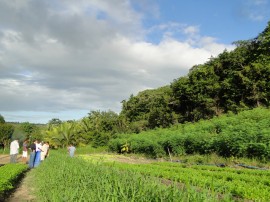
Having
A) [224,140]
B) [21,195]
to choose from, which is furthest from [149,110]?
[21,195]

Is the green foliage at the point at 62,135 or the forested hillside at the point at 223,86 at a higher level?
the forested hillside at the point at 223,86

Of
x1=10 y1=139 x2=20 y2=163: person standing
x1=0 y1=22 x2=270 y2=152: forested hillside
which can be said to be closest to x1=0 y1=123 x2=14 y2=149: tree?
x1=0 y1=22 x2=270 y2=152: forested hillside

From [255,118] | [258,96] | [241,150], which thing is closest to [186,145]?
[255,118]

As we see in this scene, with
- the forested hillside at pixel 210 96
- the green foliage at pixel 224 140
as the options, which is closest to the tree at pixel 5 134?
the forested hillside at pixel 210 96

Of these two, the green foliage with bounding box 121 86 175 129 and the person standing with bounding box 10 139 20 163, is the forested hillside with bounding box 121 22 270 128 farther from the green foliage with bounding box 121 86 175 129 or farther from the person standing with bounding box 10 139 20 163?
the person standing with bounding box 10 139 20 163

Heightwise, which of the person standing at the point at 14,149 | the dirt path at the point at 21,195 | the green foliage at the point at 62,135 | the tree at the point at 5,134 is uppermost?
the tree at the point at 5,134

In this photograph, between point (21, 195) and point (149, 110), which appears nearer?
point (21, 195)

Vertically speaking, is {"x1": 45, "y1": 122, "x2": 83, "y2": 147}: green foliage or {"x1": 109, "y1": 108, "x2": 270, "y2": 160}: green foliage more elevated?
{"x1": 45, "y1": 122, "x2": 83, "y2": 147}: green foliage

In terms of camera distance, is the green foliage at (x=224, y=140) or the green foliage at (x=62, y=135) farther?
the green foliage at (x=62, y=135)

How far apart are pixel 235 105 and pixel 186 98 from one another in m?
9.49

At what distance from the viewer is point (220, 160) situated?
2073 centimetres

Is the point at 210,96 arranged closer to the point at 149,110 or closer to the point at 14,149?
the point at 14,149

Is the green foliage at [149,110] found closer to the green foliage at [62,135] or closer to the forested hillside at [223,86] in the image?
the forested hillside at [223,86]

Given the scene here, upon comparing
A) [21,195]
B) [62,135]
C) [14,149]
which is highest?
[62,135]
